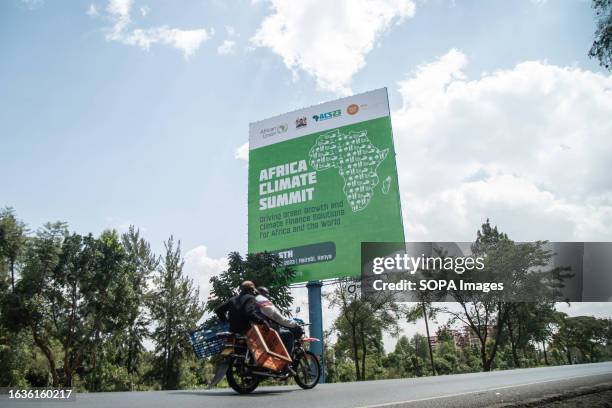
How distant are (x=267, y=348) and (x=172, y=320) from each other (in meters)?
24.2

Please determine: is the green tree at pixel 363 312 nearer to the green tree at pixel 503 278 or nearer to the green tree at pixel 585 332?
the green tree at pixel 503 278

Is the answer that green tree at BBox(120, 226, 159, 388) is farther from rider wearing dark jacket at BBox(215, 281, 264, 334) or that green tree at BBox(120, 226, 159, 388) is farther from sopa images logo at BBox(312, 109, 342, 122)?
rider wearing dark jacket at BBox(215, 281, 264, 334)

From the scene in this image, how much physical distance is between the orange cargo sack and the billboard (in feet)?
42.9

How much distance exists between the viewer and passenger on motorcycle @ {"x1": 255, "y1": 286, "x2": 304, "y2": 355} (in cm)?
617

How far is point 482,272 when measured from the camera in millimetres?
28641

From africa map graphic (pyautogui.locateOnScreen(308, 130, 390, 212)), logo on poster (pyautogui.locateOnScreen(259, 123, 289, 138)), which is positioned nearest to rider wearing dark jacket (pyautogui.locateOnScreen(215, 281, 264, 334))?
africa map graphic (pyautogui.locateOnScreen(308, 130, 390, 212))

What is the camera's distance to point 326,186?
67.8 feet

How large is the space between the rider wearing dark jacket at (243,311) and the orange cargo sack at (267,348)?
13 centimetres

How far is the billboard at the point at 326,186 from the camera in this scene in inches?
769

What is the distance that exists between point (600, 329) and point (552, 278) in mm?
26209

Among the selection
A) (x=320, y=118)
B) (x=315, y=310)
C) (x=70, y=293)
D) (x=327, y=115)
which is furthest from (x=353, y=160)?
(x=70, y=293)

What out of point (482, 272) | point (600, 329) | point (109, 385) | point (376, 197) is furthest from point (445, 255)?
point (600, 329)

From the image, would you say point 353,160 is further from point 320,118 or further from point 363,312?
point 363,312

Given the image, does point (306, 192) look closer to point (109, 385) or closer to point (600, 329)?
point (109, 385)
